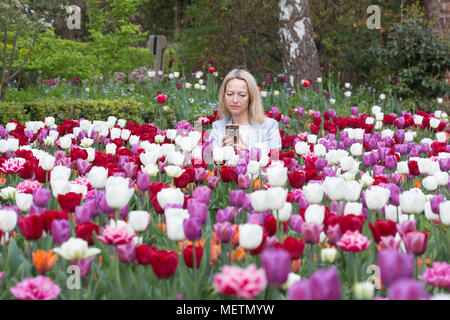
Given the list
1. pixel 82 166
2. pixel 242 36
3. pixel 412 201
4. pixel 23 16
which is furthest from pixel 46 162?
pixel 242 36

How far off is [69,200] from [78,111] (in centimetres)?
442

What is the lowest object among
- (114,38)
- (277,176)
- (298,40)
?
(277,176)

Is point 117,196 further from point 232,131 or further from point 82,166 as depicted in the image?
point 232,131

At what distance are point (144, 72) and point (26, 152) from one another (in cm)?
880

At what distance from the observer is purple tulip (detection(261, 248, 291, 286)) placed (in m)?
1.27

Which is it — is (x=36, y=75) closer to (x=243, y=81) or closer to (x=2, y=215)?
(x=243, y=81)

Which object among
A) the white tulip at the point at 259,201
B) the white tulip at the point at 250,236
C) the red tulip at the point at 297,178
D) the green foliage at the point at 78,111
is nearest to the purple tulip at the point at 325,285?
the white tulip at the point at 250,236

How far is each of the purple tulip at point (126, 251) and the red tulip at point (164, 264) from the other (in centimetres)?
10

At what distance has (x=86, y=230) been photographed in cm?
173

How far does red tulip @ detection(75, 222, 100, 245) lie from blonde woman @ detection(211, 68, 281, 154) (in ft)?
8.42

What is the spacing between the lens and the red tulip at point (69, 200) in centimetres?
205

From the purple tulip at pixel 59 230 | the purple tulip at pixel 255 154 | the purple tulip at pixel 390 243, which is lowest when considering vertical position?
the purple tulip at pixel 390 243

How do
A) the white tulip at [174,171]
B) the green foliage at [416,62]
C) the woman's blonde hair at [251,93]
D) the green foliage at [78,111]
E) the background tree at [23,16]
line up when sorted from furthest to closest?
the green foliage at [416,62], the background tree at [23,16], the green foliage at [78,111], the woman's blonde hair at [251,93], the white tulip at [174,171]

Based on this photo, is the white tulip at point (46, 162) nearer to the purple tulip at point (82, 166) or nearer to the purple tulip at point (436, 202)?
the purple tulip at point (82, 166)
